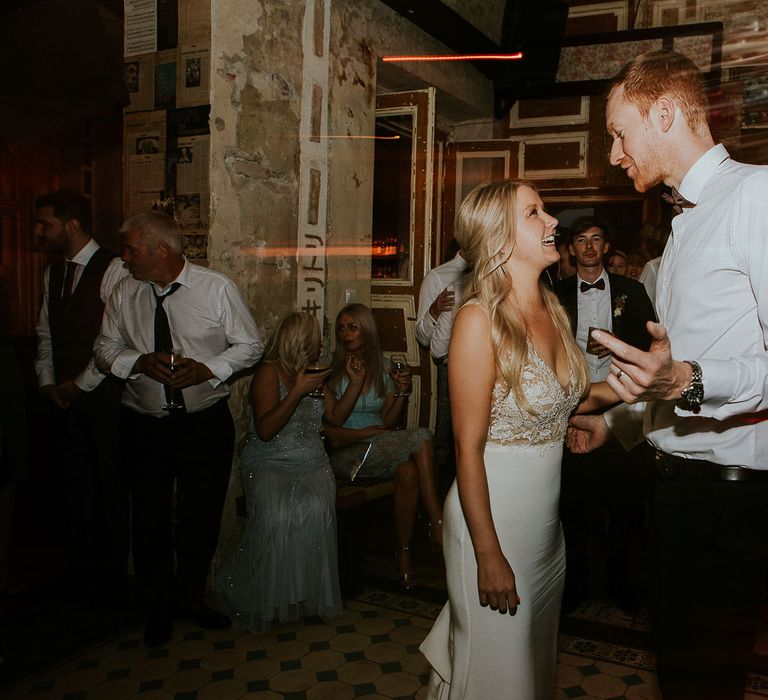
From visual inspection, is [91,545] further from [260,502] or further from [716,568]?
[716,568]

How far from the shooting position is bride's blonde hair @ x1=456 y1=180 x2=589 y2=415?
5.87ft

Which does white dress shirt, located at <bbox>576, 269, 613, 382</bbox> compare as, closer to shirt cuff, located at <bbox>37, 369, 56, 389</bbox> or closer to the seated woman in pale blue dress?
the seated woman in pale blue dress

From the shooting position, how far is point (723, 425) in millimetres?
1661

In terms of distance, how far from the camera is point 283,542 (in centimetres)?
318

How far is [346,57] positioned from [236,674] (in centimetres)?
368

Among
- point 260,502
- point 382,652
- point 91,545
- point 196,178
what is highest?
point 196,178

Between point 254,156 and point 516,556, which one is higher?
point 254,156

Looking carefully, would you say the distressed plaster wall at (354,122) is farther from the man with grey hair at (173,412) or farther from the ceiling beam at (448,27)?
the man with grey hair at (173,412)

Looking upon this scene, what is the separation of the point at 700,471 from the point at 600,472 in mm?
1598

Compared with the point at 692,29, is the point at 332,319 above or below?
below

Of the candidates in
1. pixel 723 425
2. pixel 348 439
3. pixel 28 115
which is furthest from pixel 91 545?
pixel 723 425

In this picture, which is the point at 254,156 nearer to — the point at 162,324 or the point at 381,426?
the point at 162,324

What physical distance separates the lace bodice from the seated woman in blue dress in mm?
1799

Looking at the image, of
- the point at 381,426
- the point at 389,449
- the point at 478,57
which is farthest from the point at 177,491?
the point at 478,57
